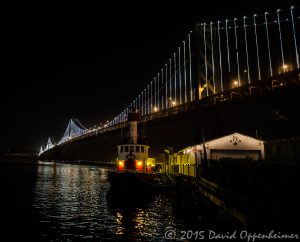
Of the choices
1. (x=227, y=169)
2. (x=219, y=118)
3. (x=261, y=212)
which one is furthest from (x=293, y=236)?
(x=219, y=118)

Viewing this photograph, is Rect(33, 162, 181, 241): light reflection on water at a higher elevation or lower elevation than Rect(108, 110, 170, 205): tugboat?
lower

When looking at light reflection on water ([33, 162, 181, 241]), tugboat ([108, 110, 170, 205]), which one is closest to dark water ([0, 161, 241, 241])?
light reflection on water ([33, 162, 181, 241])

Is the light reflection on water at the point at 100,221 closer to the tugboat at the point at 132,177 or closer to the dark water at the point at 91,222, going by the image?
the dark water at the point at 91,222

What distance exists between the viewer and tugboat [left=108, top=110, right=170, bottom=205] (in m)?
19.5

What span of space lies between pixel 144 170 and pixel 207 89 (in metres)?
36.2

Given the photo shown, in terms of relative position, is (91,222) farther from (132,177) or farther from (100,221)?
(132,177)

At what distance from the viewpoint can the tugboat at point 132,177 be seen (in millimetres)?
19453

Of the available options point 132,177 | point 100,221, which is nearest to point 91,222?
point 100,221

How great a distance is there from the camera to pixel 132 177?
19.5 m

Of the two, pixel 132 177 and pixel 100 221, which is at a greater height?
pixel 132 177

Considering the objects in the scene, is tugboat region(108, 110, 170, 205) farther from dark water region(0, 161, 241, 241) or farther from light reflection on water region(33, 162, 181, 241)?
dark water region(0, 161, 241, 241)

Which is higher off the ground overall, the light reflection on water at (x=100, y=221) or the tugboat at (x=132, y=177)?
the tugboat at (x=132, y=177)

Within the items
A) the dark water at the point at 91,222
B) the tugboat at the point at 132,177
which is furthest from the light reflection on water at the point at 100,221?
the tugboat at the point at 132,177

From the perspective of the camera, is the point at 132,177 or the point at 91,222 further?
the point at 132,177
